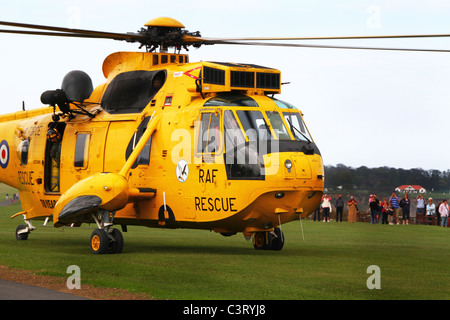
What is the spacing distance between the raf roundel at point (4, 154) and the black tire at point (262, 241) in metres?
9.59

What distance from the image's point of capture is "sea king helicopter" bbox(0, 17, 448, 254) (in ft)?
70.4

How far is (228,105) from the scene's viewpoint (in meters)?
22.0

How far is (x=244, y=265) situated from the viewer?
64.6 feet

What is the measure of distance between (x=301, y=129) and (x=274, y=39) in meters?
2.72

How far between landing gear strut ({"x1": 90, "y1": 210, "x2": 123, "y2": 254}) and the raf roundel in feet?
23.7

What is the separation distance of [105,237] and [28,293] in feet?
24.5

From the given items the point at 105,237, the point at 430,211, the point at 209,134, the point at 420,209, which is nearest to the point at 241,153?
the point at 209,134

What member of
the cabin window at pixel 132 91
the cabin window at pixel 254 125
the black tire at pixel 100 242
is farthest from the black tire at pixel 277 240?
the cabin window at pixel 132 91

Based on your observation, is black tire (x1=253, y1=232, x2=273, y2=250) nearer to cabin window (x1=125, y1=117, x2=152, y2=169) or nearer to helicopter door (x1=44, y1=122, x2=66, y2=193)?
cabin window (x1=125, y1=117, x2=152, y2=169)

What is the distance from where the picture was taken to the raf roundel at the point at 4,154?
2867 cm

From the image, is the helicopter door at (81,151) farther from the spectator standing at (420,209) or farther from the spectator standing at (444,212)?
the spectator standing at (420,209)

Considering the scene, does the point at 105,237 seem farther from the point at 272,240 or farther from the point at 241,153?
the point at 272,240
